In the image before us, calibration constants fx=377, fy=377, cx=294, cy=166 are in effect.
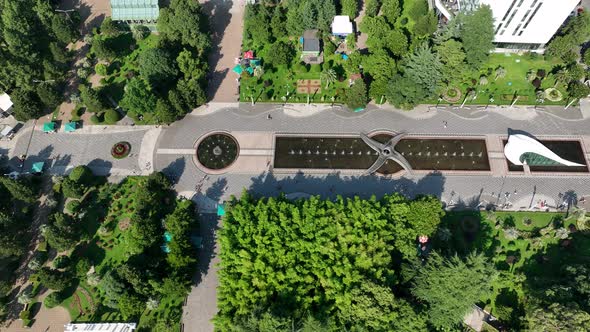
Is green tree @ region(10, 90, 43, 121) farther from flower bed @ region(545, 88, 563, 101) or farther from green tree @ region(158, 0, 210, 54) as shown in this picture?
flower bed @ region(545, 88, 563, 101)

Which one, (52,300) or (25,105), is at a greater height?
(25,105)

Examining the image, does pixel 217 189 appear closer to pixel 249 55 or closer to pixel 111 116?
pixel 111 116

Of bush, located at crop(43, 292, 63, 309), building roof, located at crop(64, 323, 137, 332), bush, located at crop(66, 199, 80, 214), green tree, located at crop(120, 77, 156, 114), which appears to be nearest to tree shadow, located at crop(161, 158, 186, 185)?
green tree, located at crop(120, 77, 156, 114)

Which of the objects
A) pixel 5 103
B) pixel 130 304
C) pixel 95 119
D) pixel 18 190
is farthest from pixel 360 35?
pixel 5 103

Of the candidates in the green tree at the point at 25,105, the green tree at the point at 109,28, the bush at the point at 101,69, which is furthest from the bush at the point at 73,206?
the green tree at the point at 109,28

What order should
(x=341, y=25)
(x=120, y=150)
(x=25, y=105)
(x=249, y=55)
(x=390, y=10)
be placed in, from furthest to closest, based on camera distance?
(x=341, y=25), (x=390, y=10), (x=249, y=55), (x=25, y=105), (x=120, y=150)
